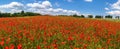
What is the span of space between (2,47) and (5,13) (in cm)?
4749

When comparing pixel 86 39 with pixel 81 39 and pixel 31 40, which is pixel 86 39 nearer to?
pixel 81 39

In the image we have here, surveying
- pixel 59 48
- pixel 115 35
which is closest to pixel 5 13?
pixel 115 35

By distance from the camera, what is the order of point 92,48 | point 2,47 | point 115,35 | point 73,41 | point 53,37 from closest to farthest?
point 2,47 → point 92,48 → point 73,41 → point 53,37 → point 115,35

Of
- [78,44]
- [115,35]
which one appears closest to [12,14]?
[115,35]

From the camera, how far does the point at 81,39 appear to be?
10.3 metres

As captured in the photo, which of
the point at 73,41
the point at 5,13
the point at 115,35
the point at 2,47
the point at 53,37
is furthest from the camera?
the point at 5,13

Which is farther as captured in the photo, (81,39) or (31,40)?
(81,39)

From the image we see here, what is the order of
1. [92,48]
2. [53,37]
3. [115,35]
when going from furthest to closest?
[115,35] → [53,37] → [92,48]

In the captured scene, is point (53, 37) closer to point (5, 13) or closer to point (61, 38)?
point (61, 38)

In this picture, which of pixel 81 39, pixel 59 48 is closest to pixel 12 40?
pixel 59 48

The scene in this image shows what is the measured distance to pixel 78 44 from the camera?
918cm

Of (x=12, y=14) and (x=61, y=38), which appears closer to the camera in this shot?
(x=61, y=38)

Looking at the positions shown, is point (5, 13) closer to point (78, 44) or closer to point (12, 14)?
point (12, 14)

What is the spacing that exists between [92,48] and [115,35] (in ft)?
15.5
